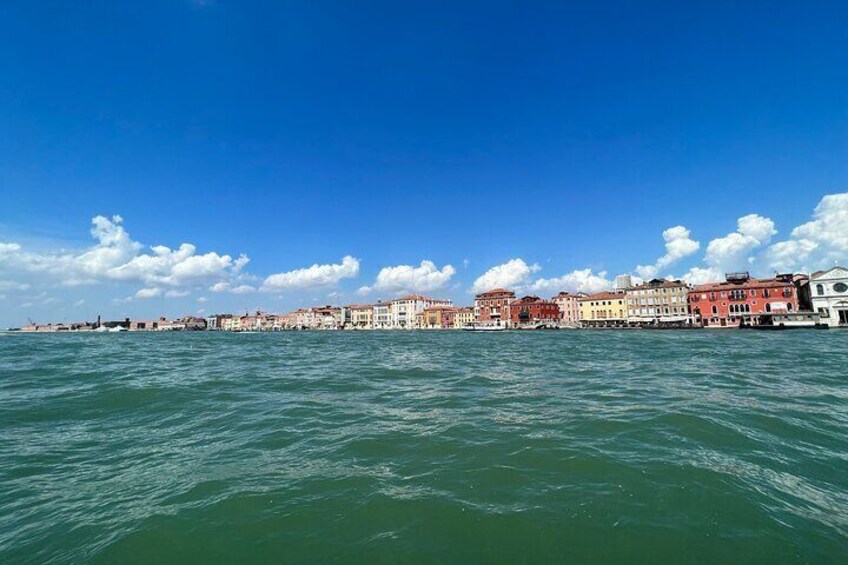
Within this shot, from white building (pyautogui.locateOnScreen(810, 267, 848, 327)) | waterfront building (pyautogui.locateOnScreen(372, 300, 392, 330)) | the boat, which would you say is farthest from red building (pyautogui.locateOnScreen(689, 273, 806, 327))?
waterfront building (pyautogui.locateOnScreen(372, 300, 392, 330))

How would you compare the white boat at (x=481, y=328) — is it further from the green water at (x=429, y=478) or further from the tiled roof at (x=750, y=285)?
the green water at (x=429, y=478)

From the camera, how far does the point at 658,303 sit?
94125mm

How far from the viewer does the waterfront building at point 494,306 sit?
123 meters

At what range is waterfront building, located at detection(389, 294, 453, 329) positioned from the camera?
14738 centimetres

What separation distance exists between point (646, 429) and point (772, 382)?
867 cm

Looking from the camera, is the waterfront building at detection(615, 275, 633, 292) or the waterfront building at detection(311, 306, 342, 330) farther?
the waterfront building at detection(311, 306, 342, 330)

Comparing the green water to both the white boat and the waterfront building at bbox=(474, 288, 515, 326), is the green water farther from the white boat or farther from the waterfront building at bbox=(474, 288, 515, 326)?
the waterfront building at bbox=(474, 288, 515, 326)

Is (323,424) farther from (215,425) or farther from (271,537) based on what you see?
(271,537)

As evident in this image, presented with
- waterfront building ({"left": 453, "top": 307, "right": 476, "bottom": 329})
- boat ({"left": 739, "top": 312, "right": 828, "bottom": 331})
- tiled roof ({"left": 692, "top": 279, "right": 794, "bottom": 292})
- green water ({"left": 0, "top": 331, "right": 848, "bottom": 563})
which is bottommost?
green water ({"left": 0, "top": 331, "right": 848, "bottom": 563})

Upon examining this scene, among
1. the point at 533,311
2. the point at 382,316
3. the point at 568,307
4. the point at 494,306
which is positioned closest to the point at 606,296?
the point at 568,307

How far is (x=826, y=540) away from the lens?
12.3 feet

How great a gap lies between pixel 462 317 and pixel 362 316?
4350cm

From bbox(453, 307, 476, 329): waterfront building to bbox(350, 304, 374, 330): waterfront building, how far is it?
36654mm

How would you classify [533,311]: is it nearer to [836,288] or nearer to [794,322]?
[794,322]
